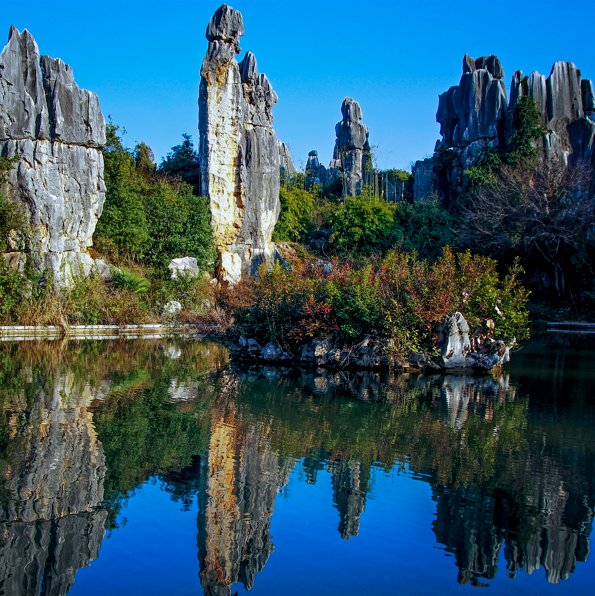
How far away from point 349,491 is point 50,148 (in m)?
18.4

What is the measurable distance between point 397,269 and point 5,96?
1471 centimetres

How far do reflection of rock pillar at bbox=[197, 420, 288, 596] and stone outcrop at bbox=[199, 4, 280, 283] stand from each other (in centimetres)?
1936

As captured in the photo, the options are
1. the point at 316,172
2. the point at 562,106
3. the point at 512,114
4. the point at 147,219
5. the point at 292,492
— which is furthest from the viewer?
the point at 316,172

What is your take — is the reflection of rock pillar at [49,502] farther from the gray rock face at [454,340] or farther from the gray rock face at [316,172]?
the gray rock face at [316,172]

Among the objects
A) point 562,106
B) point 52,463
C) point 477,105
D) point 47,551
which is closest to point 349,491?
point 47,551

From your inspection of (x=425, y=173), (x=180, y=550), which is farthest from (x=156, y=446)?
(x=425, y=173)

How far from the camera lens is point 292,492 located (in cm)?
459

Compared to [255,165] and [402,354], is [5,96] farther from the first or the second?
[402,354]

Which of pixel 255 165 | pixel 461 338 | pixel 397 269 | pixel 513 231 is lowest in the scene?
pixel 461 338

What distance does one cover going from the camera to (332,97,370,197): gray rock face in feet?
130

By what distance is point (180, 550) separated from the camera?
3662 millimetres

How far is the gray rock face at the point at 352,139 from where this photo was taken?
39.6 metres

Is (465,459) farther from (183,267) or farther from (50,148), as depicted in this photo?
A: (50,148)

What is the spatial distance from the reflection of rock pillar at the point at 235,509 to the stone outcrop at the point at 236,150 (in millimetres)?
19365
